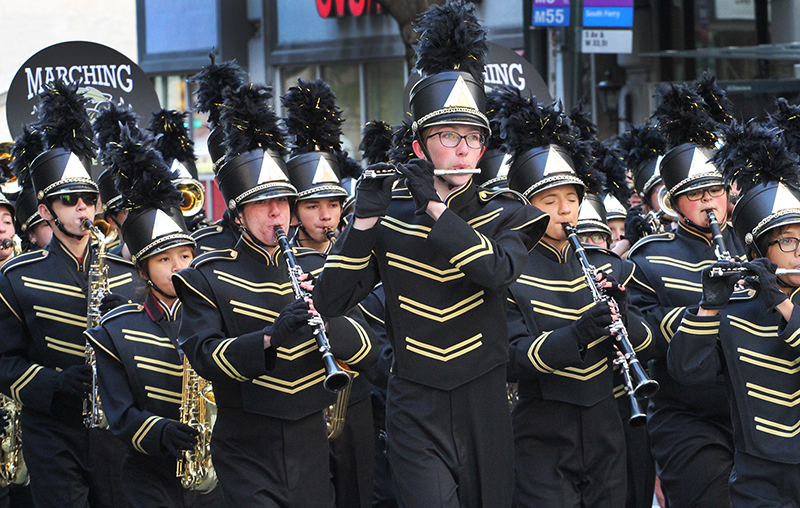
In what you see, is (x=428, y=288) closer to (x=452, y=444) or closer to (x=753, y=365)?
(x=452, y=444)

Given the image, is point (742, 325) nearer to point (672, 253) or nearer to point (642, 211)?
point (672, 253)

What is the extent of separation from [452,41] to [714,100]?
2713 mm

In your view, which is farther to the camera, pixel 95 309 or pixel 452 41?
pixel 95 309

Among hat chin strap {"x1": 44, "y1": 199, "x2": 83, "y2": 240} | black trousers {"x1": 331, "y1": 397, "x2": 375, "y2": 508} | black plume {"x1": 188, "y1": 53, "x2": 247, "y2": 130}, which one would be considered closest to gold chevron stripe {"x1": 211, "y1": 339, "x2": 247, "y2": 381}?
black trousers {"x1": 331, "y1": 397, "x2": 375, "y2": 508}

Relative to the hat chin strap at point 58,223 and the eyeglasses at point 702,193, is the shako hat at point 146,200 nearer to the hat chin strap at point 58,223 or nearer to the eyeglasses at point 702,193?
the hat chin strap at point 58,223

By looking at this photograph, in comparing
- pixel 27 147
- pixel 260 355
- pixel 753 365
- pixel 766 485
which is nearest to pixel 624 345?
pixel 753 365

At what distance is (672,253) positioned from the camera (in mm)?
6816

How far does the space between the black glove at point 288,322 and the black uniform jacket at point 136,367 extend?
1041 mm

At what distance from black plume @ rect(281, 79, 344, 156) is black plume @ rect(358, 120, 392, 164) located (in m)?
0.68

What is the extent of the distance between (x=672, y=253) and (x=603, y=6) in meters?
6.84

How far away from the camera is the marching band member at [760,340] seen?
5312 millimetres

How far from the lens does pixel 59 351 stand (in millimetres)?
7055

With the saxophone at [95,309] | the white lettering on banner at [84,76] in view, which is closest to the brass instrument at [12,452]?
the saxophone at [95,309]

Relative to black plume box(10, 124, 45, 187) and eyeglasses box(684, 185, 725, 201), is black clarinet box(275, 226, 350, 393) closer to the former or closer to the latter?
eyeglasses box(684, 185, 725, 201)
